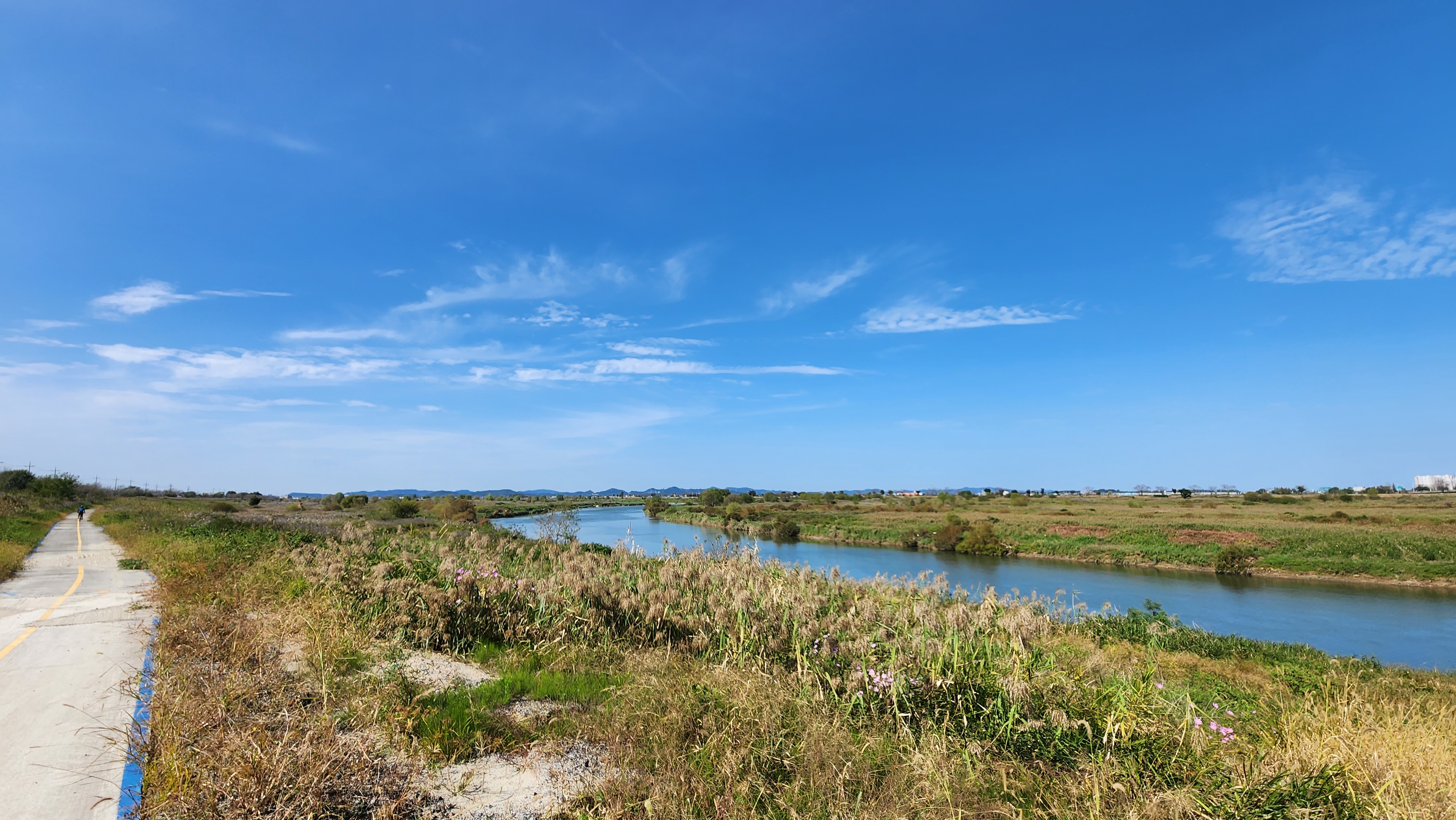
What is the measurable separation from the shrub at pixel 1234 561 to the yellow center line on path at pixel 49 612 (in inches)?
1768

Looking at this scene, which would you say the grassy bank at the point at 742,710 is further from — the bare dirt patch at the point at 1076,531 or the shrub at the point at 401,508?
the shrub at the point at 401,508

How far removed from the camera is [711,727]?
4.94 meters

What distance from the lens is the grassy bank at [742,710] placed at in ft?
13.3

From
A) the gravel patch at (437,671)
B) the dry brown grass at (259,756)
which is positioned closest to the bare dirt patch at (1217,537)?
the gravel patch at (437,671)

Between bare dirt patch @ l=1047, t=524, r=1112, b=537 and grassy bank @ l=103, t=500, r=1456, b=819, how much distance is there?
121ft

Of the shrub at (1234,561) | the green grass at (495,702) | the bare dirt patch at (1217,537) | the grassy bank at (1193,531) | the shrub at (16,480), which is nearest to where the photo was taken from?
the green grass at (495,702)

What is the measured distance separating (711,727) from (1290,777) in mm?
4108

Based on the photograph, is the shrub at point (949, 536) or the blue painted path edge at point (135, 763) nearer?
the blue painted path edge at point (135, 763)

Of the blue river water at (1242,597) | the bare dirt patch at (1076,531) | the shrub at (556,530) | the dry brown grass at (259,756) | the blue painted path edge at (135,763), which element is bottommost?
the blue river water at (1242,597)

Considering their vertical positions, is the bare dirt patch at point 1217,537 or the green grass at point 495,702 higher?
the green grass at point 495,702

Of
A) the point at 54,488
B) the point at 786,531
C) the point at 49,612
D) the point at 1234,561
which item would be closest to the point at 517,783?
the point at 49,612

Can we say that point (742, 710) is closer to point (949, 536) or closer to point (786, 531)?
point (949, 536)

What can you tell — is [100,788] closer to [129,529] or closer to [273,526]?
[273,526]

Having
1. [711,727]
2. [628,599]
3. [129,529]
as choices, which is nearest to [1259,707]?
[711,727]
